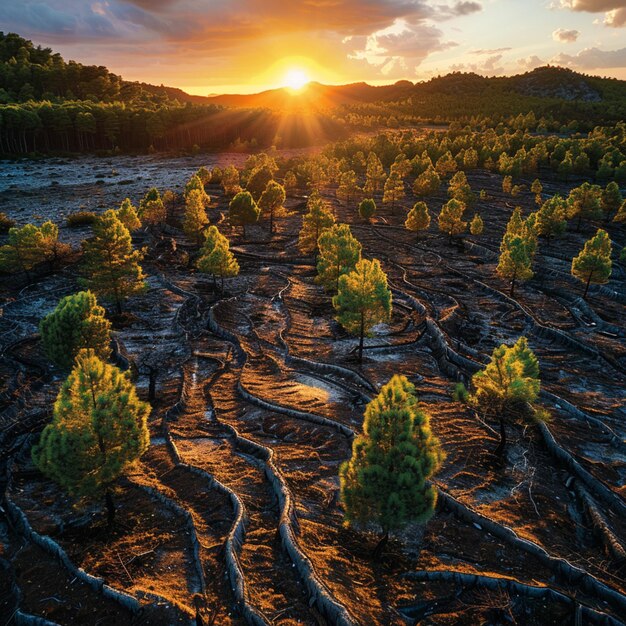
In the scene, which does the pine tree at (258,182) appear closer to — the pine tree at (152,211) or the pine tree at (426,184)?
the pine tree at (152,211)

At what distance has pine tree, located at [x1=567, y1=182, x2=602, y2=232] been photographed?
9369 centimetres

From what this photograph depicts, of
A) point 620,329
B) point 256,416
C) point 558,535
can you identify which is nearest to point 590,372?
point 620,329

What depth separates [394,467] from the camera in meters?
20.9

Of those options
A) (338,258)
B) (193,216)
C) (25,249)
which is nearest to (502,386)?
(338,258)

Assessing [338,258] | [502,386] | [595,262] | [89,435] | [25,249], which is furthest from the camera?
[595,262]

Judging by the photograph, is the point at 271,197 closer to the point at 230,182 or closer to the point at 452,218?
the point at 230,182

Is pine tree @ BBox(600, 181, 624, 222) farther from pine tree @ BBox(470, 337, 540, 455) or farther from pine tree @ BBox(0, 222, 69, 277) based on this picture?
pine tree @ BBox(0, 222, 69, 277)

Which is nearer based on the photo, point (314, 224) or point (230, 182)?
point (314, 224)

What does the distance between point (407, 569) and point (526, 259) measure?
49455 mm

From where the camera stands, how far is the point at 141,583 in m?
20.7

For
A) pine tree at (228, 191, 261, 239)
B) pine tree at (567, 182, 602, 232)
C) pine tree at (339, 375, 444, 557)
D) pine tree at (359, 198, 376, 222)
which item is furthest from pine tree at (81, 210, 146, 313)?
pine tree at (567, 182, 602, 232)

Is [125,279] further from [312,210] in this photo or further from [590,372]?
[590,372]

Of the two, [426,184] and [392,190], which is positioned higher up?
[426,184]

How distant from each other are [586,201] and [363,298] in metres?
75.0
